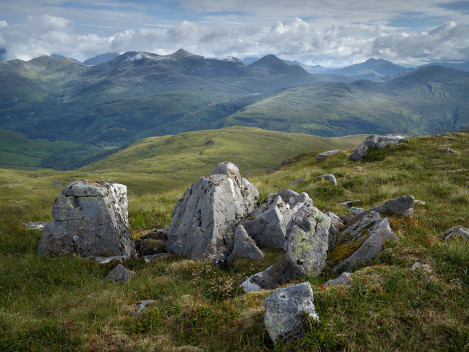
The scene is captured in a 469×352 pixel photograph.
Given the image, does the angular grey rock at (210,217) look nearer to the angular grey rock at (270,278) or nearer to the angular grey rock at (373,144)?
the angular grey rock at (270,278)

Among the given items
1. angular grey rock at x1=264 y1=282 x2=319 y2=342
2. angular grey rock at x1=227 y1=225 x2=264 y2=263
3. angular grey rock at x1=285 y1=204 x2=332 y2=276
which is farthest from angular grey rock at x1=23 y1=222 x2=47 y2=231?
angular grey rock at x1=264 y1=282 x2=319 y2=342

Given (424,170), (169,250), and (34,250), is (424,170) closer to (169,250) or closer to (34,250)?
(169,250)

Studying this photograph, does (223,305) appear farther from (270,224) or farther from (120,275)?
(270,224)

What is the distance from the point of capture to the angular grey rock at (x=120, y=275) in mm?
8879

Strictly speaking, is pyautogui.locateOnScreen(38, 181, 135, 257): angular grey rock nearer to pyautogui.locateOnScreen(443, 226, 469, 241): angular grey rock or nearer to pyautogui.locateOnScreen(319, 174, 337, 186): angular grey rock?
pyautogui.locateOnScreen(443, 226, 469, 241): angular grey rock

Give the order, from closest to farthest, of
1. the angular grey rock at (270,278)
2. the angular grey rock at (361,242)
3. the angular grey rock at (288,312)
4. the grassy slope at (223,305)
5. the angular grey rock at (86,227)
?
the grassy slope at (223,305) < the angular grey rock at (288,312) < the angular grey rock at (361,242) < the angular grey rock at (270,278) < the angular grey rock at (86,227)

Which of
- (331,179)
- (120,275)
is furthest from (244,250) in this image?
(331,179)

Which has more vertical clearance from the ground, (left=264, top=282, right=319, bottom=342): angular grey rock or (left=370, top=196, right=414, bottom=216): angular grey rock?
(left=264, top=282, right=319, bottom=342): angular grey rock

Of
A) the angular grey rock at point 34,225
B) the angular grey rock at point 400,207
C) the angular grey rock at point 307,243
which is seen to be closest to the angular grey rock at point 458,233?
the angular grey rock at point 400,207

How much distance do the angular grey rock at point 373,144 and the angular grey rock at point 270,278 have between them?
24.2 meters

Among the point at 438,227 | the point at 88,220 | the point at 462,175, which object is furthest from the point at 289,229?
the point at 462,175

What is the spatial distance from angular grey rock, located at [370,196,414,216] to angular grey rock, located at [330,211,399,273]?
1.96 metres

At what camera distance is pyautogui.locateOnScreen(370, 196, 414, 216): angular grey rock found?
10.9 metres

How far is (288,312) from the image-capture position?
540 cm
